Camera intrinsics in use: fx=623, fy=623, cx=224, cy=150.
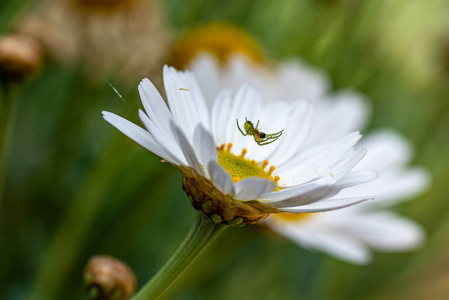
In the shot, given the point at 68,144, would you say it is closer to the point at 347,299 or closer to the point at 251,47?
the point at 251,47

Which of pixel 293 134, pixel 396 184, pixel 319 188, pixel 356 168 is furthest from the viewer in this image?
pixel 396 184

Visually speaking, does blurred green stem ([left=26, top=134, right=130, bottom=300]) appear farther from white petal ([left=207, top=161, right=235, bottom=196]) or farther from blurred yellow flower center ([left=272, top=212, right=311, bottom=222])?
white petal ([left=207, top=161, right=235, bottom=196])

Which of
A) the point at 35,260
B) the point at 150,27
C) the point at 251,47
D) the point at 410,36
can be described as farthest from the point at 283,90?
the point at 410,36

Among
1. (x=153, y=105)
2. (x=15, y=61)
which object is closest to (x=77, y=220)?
(x=15, y=61)

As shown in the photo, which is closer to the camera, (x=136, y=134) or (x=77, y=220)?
(x=136, y=134)

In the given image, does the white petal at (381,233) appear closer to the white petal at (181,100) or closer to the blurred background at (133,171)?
Answer: the blurred background at (133,171)

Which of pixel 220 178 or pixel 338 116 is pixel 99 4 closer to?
pixel 338 116
